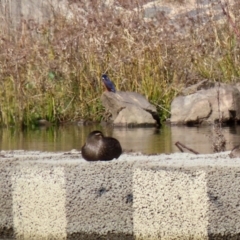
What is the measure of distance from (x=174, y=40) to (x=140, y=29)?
43 centimetres

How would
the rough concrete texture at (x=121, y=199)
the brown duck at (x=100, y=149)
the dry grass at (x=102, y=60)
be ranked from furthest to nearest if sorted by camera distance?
the dry grass at (x=102, y=60)
the brown duck at (x=100, y=149)
the rough concrete texture at (x=121, y=199)

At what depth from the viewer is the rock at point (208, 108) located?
11.5 meters

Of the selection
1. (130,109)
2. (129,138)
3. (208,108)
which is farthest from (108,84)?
(129,138)

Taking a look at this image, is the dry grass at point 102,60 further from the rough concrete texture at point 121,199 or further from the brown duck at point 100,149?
Answer: the rough concrete texture at point 121,199

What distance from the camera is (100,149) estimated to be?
5.14 meters

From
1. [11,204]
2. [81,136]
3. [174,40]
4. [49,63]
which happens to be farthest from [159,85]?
[11,204]

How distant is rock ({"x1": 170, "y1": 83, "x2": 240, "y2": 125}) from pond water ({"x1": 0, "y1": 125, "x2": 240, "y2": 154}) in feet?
1.20

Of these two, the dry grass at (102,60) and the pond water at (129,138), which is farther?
the dry grass at (102,60)

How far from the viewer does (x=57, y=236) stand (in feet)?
15.8

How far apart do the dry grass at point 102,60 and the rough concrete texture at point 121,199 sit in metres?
7.09

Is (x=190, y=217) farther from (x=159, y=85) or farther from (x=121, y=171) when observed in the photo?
(x=159, y=85)

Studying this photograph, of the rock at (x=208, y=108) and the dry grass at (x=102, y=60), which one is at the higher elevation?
the dry grass at (x=102, y=60)

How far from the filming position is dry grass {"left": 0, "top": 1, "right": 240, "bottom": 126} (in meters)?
12.2

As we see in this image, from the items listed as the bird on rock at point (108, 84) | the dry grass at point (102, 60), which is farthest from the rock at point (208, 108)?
the bird on rock at point (108, 84)
